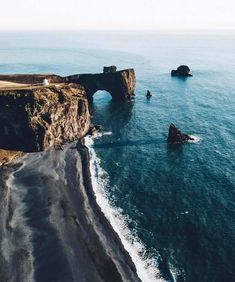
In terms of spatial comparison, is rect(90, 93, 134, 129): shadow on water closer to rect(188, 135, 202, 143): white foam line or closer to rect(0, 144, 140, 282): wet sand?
rect(188, 135, 202, 143): white foam line

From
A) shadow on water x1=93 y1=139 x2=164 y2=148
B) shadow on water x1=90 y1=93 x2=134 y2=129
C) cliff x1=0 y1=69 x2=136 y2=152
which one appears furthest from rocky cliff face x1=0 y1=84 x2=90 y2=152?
shadow on water x1=90 y1=93 x2=134 y2=129

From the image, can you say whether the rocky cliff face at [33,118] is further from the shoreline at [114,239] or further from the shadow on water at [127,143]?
the shoreline at [114,239]

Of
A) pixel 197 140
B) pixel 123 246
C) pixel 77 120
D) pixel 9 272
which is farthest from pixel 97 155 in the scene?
pixel 9 272

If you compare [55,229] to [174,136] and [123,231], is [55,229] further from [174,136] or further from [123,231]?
[174,136]

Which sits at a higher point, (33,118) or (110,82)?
(110,82)

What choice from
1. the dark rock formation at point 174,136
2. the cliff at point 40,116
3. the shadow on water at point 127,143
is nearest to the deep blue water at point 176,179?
the shadow on water at point 127,143

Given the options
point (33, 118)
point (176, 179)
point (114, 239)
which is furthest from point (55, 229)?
point (33, 118)
